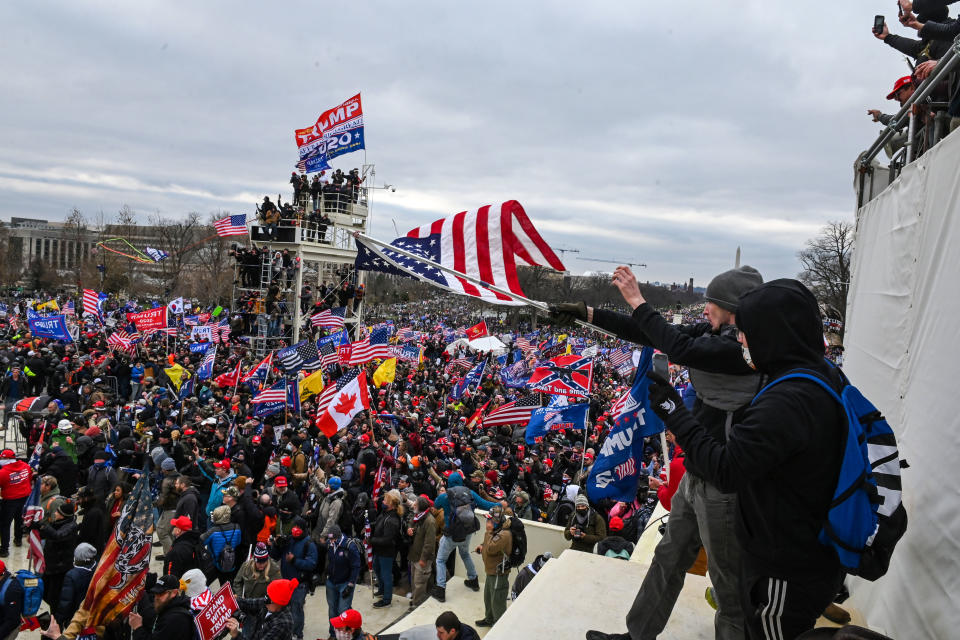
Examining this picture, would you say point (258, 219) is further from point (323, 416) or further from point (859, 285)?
point (859, 285)

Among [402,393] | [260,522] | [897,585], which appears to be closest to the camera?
[897,585]

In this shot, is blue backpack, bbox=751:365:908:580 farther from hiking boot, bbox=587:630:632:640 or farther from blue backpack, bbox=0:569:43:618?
blue backpack, bbox=0:569:43:618

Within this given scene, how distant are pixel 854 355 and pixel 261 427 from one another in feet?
37.3

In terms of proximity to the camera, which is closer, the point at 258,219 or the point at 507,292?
the point at 507,292

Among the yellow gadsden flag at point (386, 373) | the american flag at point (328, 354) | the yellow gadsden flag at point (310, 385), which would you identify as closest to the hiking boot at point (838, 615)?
the yellow gadsden flag at point (310, 385)

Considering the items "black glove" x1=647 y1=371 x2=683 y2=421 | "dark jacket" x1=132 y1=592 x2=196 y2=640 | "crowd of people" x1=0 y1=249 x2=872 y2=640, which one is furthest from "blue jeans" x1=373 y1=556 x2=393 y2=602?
"black glove" x1=647 y1=371 x2=683 y2=421

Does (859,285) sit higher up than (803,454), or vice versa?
(859,285)

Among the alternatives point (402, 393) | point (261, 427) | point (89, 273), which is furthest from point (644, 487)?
point (89, 273)

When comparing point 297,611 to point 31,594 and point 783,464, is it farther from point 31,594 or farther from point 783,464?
point 783,464

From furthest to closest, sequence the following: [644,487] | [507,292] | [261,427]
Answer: [261,427], [644,487], [507,292]

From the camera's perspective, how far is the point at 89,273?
188 ft

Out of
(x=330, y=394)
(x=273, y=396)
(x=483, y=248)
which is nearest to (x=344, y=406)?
(x=330, y=394)

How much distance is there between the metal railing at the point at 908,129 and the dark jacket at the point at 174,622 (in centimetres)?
690

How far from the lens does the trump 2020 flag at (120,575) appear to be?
5.77 m
